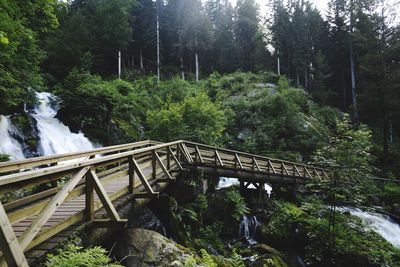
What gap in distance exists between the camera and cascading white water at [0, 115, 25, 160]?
1526 cm

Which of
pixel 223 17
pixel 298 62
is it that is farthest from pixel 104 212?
pixel 223 17


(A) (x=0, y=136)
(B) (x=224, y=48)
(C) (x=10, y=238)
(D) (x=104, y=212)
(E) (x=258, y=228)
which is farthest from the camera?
(B) (x=224, y=48)

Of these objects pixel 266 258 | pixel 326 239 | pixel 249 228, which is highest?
pixel 266 258

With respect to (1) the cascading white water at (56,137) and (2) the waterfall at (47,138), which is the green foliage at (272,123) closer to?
(1) the cascading white water at (56,137)

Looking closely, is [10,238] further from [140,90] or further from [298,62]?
[298,62]

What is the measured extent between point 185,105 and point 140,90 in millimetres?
14678

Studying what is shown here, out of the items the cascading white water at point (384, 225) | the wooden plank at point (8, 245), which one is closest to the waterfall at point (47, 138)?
the wooden plank at point (8, 245)

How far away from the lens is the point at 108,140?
20109mm

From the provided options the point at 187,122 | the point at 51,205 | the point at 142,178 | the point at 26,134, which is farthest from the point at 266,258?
the point at 26,134

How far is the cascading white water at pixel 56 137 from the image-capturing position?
1703cm

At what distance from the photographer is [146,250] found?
226 inches

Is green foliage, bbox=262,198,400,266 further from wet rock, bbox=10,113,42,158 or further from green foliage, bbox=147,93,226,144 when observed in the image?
wet rock, bbox=10,113,42,158

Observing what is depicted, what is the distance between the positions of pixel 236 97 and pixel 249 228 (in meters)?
22.1

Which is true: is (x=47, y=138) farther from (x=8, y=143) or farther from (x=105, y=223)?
(x=105, y=223)
